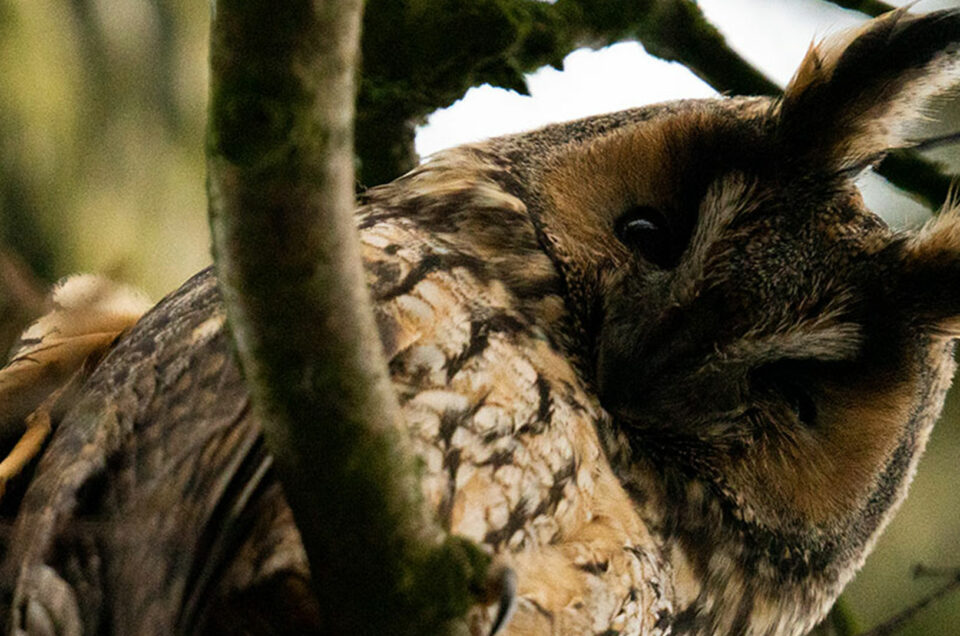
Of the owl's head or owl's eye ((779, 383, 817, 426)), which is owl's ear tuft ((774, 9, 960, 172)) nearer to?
the owl's head

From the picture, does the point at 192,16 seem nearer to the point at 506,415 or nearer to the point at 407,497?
the point at 506,415

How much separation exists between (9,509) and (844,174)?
64.4 inches

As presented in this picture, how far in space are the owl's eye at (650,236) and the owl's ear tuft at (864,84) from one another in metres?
0.28

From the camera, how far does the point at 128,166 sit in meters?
3.12

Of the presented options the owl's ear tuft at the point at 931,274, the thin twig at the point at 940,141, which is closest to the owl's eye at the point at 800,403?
the owl's ear tuft at the point at 931,274

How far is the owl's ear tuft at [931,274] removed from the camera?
2.12 m

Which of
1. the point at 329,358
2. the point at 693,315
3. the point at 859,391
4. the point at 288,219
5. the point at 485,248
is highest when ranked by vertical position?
the point at 288,219

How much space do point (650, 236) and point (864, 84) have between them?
508mm

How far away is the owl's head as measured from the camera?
2.00 meters

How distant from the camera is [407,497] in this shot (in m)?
1.20

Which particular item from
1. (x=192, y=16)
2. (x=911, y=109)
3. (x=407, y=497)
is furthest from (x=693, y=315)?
(x=192, y=16)

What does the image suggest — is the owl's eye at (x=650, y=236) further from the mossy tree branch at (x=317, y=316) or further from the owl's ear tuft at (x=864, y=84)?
the mossy tree branch at (x=317, y=316)

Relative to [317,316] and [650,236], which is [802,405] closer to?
[650,236]

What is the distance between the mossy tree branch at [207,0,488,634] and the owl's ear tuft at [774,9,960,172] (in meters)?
1.24
